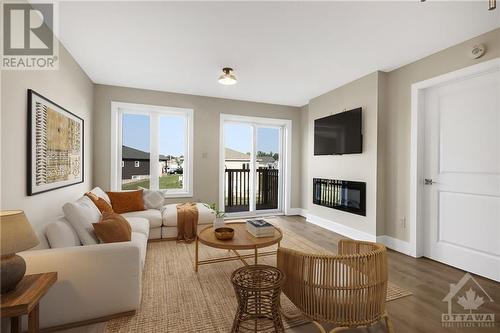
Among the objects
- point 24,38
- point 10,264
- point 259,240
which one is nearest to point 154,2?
point 24,38

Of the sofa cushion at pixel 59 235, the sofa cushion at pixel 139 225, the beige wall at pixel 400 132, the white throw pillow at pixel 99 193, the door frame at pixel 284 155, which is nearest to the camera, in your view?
the sofa cushion at pixel 59 235

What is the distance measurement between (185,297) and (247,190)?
136 inches

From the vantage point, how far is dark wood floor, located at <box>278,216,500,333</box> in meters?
1.72

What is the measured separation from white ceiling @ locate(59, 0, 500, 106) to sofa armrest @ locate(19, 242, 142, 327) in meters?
2.05

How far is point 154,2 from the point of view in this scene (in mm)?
1980

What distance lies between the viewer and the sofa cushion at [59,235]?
5.94 ft

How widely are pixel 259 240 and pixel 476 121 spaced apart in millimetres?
2645

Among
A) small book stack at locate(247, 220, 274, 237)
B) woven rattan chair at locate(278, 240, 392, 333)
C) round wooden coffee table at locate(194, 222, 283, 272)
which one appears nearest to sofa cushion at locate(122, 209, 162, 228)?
round wooden coffee table at locate(194, 222, 283, 272)

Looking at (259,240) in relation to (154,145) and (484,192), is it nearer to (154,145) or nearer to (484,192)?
(484,192)

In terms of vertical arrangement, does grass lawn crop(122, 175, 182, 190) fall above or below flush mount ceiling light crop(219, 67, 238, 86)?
below

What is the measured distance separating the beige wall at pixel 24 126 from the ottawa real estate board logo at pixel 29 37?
0.26 feet

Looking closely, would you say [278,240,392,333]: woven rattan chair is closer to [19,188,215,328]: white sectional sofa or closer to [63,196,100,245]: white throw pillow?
[19,188,215,328]: white sectional sofa

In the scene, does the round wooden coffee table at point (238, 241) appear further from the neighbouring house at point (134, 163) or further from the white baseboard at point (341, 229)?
the neighbouring house at point (134, 163)

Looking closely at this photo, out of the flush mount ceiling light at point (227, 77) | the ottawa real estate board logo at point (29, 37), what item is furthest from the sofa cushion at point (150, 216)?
the flush mount ceiling light at point (227, 77)
